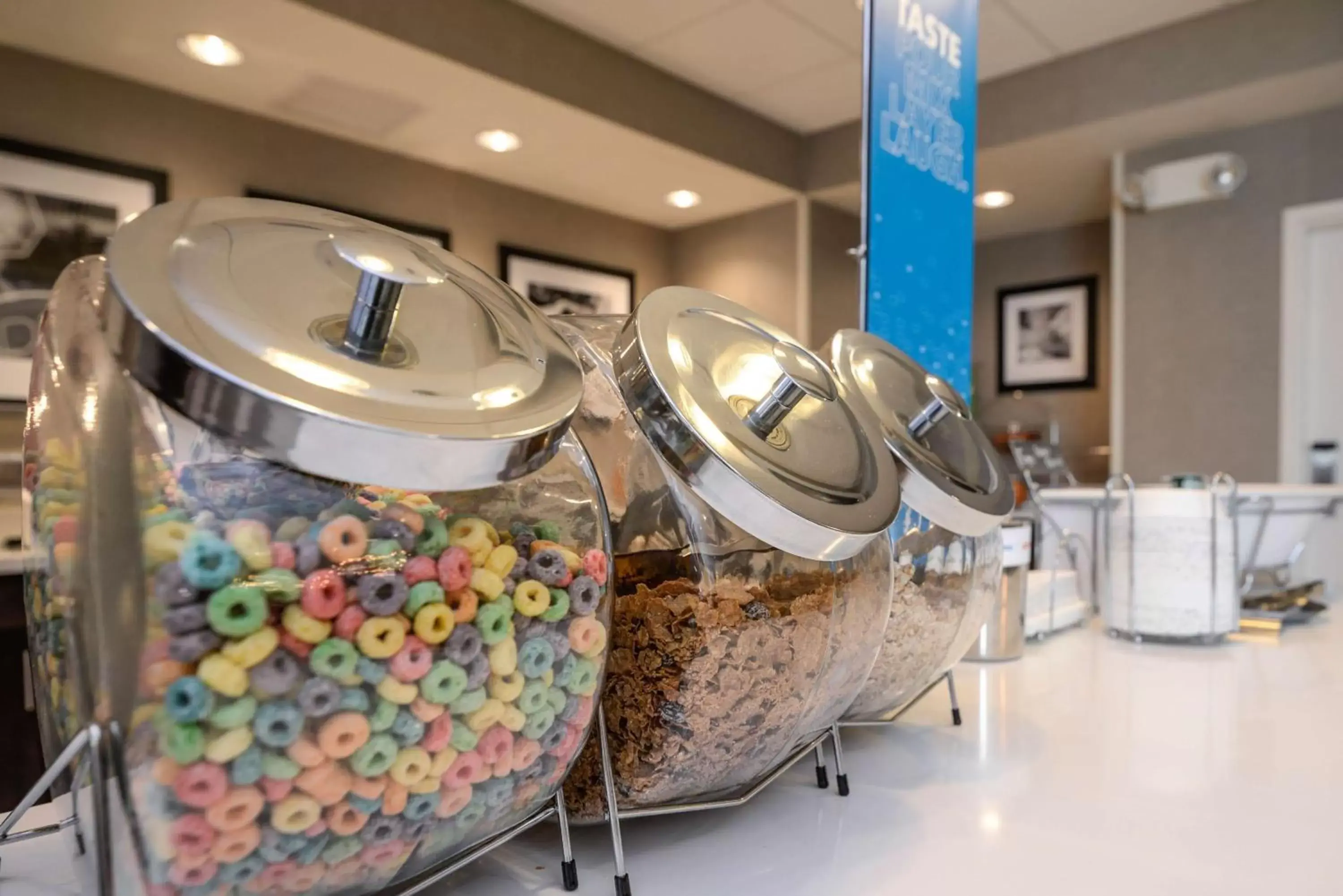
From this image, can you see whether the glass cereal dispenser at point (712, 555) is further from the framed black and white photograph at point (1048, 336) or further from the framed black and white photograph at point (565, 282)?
the framed black and white photograph at point (1048, 336)

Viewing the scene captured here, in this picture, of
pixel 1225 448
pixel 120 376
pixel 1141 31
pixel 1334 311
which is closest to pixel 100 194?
pixel 120 376

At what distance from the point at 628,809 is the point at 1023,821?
0.26 metres

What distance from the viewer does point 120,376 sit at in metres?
0.29

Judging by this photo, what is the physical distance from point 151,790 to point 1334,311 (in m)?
3.79

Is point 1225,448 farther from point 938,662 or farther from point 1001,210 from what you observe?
point 938,662

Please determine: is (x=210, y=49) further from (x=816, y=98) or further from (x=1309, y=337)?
(x=1309, y=337)

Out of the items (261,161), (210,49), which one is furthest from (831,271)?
(210,49)

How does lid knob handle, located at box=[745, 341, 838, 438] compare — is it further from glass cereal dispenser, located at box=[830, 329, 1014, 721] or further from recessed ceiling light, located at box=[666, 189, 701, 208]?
recessed ceiling light, located at box=[666, 189, 701, 208]

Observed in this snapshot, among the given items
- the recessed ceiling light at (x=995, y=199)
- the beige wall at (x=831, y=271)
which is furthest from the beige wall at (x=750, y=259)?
the recessed ceiling light at (x=995, y=199)

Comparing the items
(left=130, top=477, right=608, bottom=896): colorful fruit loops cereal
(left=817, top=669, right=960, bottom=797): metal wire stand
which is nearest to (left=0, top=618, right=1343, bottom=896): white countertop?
(left=817, top=669, right=960, bottom=797): metal wire stand

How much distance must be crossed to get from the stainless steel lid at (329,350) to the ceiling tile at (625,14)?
266 cm

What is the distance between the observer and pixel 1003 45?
2.94 m

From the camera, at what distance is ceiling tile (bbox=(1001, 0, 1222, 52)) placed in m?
2.67

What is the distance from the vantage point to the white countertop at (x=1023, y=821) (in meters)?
0.44
